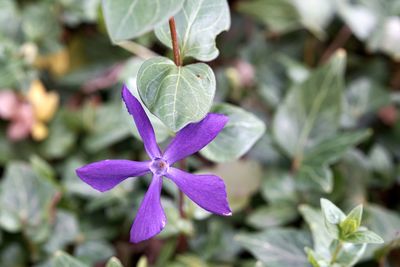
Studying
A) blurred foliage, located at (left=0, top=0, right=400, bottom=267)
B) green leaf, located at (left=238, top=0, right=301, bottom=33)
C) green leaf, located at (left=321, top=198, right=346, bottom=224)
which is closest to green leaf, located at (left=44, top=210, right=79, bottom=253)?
blurred foliage, located at (left=0, top=0, right=400, bottom=267)

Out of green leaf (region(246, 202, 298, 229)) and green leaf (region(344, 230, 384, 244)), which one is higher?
green leaf (region(344, 230, 384, 244))

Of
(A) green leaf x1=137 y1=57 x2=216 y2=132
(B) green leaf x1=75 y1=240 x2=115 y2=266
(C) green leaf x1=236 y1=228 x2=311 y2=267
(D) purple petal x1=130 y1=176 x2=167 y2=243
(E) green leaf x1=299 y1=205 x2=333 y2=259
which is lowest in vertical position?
(B) green leaf x1=75 y1=240 x2=115 y2=266

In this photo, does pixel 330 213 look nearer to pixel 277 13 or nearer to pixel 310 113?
pixel 310 113

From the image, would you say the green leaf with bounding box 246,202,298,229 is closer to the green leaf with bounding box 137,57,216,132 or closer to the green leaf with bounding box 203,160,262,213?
the green leaf with bounding box 203,160,262,213

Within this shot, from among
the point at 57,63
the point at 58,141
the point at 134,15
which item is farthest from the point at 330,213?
the point at 57,63

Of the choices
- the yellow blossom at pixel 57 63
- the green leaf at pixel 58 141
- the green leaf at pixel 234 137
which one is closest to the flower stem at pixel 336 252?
the green leaf at pixel 234 137

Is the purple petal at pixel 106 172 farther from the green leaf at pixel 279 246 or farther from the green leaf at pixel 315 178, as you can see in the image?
the green leaf at pixel 315 178
